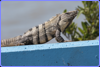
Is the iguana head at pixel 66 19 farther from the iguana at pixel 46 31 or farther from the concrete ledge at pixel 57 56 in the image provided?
the concrete ledge at pixel 57 56

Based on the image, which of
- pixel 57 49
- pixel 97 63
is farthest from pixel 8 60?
pixel 97 63

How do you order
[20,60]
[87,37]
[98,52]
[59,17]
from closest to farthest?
[98,52] → [20,60] → [59,17] → [87,37]

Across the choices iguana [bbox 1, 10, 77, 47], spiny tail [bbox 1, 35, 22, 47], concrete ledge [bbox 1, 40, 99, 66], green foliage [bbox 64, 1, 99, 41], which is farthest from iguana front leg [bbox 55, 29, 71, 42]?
green foliage [bbox 64, 1, 99, 41]

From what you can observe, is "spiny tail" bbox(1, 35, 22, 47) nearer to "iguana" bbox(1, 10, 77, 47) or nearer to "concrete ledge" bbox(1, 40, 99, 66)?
"iguana" bbox(1, 10, 77, 47)

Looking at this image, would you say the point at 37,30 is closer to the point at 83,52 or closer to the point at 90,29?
the point at 83,52

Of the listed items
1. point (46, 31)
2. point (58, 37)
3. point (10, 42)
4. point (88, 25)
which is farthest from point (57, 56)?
point (88, 25)

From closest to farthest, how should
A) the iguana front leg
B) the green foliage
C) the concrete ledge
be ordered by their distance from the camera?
1. the concrete ledge
2. the iguana front leg
3. the green foliage
